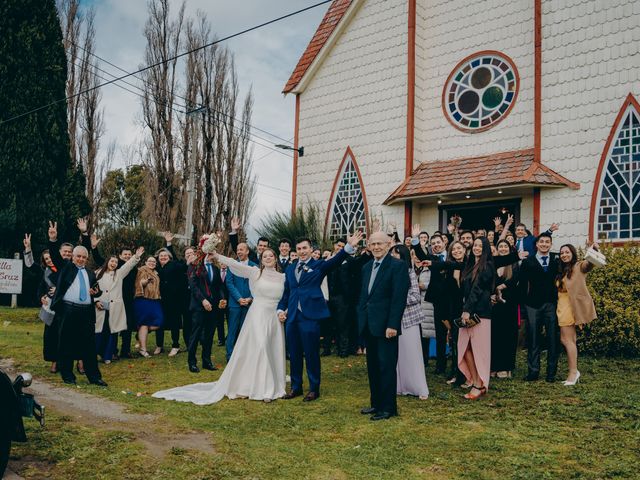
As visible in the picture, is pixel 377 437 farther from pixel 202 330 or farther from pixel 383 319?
pixel 202 330

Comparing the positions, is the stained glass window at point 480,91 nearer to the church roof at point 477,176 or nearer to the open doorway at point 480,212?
the church roof at point 477,176

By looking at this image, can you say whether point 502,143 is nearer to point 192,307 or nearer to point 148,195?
point 192,307

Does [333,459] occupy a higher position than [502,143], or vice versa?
[502,143]

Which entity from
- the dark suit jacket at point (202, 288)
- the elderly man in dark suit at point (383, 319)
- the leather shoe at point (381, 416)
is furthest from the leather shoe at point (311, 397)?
the dark suit jacket at point (202, 288)

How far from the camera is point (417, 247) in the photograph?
348 inches

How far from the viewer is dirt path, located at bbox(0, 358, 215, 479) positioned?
601 cm

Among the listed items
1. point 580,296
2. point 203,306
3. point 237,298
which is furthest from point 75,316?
point 580,296

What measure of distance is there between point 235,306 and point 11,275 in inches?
512

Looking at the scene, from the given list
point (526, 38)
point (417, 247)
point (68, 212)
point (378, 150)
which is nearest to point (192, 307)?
point (417, 247)

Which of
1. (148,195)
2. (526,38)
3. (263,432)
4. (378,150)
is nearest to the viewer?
(263,432)

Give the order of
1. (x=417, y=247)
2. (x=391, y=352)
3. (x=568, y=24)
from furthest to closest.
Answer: (x=568, y=24) < (x=417, y=247) < (x=391, y=352)

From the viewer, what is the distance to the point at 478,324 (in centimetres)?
803

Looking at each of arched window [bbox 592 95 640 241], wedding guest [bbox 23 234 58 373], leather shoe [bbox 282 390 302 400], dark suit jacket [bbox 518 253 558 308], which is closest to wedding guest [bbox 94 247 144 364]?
wedding guest [bbox 23 234 58 373]

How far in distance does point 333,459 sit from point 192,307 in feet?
18.3
